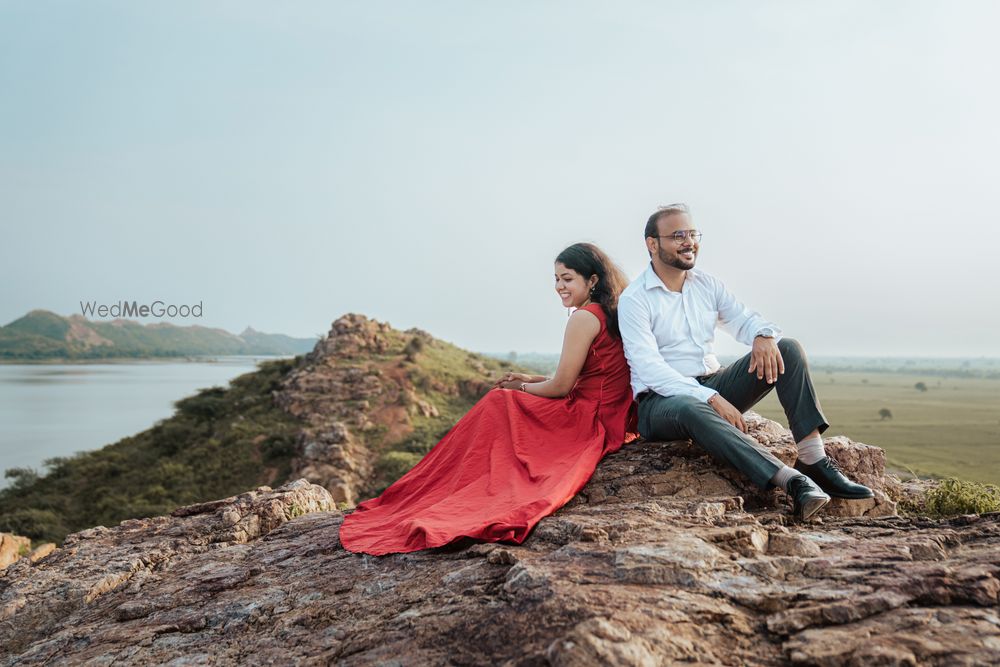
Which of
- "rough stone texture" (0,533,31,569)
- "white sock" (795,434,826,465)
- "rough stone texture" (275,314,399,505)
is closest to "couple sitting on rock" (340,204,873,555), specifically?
"white sock" (795,434,826,465)

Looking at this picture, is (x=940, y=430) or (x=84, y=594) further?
(x=940, y=430)

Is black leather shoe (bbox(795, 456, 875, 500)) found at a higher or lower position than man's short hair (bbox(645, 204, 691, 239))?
lower

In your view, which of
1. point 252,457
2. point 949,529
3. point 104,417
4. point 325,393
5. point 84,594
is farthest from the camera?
point 104,417


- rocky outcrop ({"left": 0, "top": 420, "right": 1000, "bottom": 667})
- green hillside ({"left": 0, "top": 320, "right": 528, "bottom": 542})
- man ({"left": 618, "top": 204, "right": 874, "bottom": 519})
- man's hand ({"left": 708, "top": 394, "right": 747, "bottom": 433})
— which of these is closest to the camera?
rocky outcrop ({"left": 0, "top": 420, "right": 1000, "bottom": 667})

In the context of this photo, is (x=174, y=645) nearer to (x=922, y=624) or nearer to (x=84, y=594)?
(x=84, y=594)

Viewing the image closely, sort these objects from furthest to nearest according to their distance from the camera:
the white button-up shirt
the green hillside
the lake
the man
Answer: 1. the lake
2. the green hillside
3. the white button-up shirt
4. the man

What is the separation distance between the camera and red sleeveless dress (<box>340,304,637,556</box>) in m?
4.43

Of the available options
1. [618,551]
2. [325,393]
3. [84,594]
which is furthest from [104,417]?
[618,551]

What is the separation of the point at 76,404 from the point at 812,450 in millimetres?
77495

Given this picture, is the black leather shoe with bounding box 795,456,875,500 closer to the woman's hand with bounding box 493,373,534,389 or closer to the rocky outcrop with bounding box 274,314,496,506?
the woman's hand with bounding box 493,373,534,389

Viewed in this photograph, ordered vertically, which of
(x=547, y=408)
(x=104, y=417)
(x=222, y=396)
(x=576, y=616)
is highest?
(x=547, y=408)

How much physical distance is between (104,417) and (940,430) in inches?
2358

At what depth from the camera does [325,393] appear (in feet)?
95.4

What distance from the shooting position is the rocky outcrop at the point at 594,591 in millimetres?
2508
